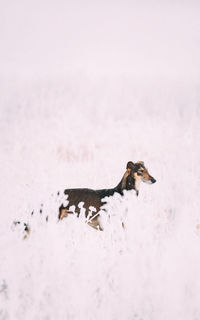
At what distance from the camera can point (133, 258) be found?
2213 mm

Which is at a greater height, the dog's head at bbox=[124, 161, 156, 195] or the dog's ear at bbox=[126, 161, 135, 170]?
the dog's ear at bbox=[126, 161, 135, 170]

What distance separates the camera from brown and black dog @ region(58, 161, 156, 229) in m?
3.70

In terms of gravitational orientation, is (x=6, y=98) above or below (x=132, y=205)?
above

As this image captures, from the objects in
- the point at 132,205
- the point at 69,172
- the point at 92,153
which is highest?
the point at 92,153

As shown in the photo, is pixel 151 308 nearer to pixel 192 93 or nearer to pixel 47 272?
pixel 47 272

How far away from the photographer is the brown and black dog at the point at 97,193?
370 cm

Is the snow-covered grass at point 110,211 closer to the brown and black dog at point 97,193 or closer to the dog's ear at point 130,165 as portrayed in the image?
the brown and black dog at point 97,193

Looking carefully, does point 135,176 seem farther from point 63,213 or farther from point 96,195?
point 63,213

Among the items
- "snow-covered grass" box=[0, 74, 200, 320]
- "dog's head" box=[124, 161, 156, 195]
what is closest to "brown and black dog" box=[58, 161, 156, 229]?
"dog's head" box=[124, 161, 156, 195]

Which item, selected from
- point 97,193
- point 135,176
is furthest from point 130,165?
point 97,193

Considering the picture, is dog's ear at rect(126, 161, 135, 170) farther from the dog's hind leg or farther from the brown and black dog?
the dog's hind leg

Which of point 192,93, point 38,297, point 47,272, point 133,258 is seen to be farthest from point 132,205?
point 192,93

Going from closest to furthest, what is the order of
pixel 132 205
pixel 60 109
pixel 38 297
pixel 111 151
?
pixel 38 297, pixel 132 205, pixel 111 151, pixel 60 109

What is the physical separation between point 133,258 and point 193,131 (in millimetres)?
3895
